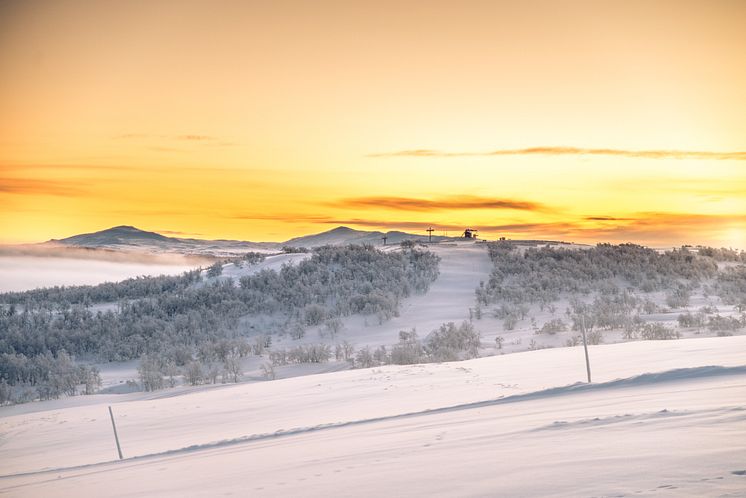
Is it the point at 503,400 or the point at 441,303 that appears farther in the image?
the point at 441,303

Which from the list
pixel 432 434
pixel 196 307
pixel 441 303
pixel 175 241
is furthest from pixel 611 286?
pixel 175 241

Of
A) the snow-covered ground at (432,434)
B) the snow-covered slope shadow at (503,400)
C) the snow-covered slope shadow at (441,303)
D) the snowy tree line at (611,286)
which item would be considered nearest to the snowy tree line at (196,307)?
the snow-covered slope shadow at (441,303)

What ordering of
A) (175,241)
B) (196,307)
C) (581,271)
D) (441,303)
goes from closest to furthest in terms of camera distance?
(441,303), (196,307), (581,271), (175,241)

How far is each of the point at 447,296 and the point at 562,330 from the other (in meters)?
8.13

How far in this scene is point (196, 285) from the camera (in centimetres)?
3347

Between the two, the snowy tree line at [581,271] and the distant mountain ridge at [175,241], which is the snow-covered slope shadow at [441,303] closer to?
the snowy tree line at [581,271]

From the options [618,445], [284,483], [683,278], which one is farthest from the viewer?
[683,278]

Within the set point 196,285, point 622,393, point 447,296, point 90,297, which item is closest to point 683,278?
point 447,296

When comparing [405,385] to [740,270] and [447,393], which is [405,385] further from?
[740,270]

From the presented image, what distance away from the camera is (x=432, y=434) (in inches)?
325

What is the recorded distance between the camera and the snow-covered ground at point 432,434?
5.54 metres

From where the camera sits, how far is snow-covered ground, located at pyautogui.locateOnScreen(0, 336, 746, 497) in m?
5.54

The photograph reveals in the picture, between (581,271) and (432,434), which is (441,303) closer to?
(581,271)

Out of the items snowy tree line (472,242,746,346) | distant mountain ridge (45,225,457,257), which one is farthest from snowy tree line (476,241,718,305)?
distant mountain ridge (45,225,457,257)
